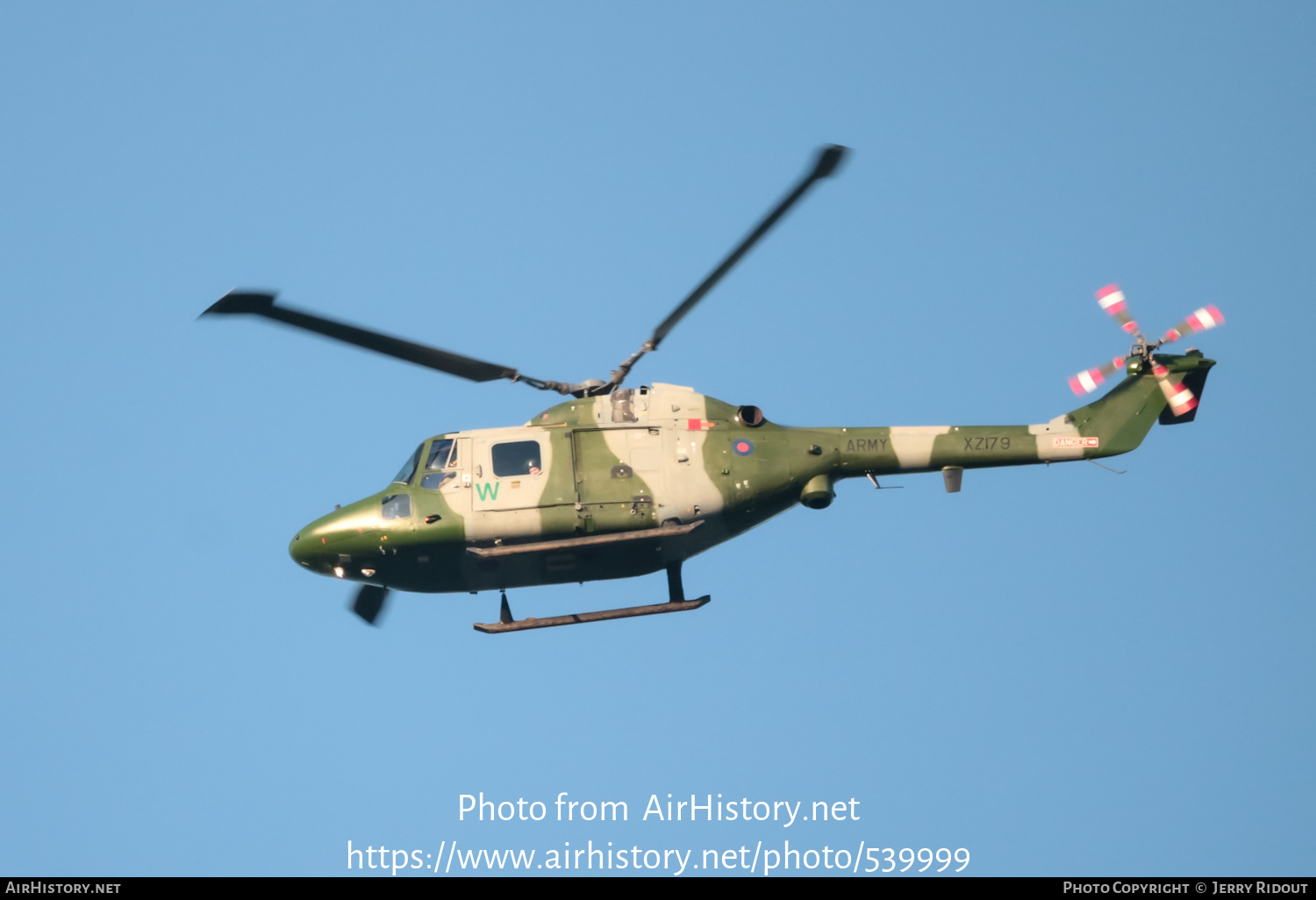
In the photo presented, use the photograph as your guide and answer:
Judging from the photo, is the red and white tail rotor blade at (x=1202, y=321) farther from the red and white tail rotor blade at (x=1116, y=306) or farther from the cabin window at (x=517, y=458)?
the cabin window at (x=517, y=458)

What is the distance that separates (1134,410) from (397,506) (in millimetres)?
11648

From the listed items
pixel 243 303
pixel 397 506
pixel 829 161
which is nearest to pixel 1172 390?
pixel 829 161

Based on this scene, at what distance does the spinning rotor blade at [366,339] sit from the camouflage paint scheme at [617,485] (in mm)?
1050

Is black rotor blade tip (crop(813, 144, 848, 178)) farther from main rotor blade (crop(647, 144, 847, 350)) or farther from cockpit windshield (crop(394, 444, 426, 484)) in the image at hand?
cockpit windshield (crop(394, 444, 426, 484))

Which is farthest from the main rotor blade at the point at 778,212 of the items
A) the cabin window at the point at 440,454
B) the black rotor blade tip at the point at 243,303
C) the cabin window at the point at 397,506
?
the black rotor blade tip at the point at 243,303

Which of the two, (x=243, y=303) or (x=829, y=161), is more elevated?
(x=829, y=161)

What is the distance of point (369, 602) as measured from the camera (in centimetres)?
2466

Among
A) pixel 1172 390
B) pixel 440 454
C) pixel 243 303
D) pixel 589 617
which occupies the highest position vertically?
pixel 243 303

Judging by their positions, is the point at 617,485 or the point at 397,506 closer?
the point at 617,485

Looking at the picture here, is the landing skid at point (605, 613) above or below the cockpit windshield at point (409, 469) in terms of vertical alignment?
below

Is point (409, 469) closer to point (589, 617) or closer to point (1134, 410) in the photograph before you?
point (589, 617)

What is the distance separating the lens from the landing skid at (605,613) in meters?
23.1
